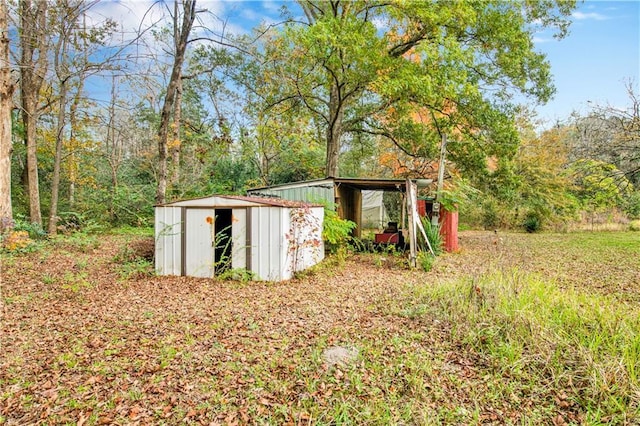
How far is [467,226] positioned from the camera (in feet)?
59.3

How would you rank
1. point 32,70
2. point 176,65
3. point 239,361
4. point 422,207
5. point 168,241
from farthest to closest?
point 422,207 < point 32,70 < point 176,65 < point 168,241 < point 239,361

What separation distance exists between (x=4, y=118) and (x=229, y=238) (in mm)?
6088

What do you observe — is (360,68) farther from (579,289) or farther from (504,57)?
(579,289)

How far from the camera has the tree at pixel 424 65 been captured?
9.59m

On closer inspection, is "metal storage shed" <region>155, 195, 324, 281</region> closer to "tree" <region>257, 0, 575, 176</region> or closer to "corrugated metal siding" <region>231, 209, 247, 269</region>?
"corrugated metal siding" <region>231, 209, 247, 269</region>

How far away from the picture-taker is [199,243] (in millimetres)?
6496

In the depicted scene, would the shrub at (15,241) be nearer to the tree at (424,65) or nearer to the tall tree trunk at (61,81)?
the tall tree trunk at (61,81)

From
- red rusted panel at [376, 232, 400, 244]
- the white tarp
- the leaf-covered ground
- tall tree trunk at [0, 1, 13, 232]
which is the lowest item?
the leaf-covered ground

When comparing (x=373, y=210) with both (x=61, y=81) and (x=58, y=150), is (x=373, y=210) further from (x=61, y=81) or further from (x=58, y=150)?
(x=61, y=81)

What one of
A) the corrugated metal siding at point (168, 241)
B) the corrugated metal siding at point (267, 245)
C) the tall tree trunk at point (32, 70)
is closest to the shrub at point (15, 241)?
the tall tree trunk at point (32, 70)

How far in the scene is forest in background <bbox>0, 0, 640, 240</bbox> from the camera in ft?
28.0

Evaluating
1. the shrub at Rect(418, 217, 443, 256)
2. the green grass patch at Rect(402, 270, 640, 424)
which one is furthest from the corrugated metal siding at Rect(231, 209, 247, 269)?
the shrub at Rect(418, 217, 443, 256)

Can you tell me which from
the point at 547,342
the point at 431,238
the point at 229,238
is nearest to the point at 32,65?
the point at 229,238

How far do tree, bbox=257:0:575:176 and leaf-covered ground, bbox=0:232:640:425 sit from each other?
20.6 feet
